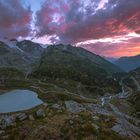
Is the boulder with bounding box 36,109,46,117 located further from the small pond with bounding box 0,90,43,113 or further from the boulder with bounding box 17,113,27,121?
Answer: the small pond with bounding box 0,90,43,113

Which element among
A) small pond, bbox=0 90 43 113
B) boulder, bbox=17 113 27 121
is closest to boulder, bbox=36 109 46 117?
boulder, bbox=17 113 27 121

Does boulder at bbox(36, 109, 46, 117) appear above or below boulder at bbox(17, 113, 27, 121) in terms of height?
above

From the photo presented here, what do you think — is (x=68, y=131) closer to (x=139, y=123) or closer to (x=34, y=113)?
(x=34, y=113)

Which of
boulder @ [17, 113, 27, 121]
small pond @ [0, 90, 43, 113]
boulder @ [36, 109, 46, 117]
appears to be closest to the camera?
boulder @ [17, 113, 27, 121]

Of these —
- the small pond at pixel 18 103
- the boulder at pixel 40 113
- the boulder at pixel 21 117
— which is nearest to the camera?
the boulder at pixel 21 117

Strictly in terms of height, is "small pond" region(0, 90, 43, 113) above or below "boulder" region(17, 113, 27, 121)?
above

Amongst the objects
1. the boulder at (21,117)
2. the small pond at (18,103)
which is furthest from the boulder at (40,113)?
the small pond at (18,103)

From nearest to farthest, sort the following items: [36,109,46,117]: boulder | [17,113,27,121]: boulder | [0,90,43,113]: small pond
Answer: [17,113,27,121]: boulder < [36,109,46,117]: boulder < [0,90,43,113]: small pond

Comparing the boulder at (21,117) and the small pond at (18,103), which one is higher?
the small pond at (18,103)

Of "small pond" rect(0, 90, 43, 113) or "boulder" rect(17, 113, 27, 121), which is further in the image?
"small pond" rect(0, 90, 43, 113)

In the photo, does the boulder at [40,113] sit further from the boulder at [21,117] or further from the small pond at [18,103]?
the small pond at [18,103]

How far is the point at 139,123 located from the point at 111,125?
3208 centimetres

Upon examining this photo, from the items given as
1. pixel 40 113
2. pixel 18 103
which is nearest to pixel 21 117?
pixel 40 113

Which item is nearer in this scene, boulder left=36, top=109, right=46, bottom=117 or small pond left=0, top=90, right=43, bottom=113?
boulder left=36, top=109, right=46, bottom=117
